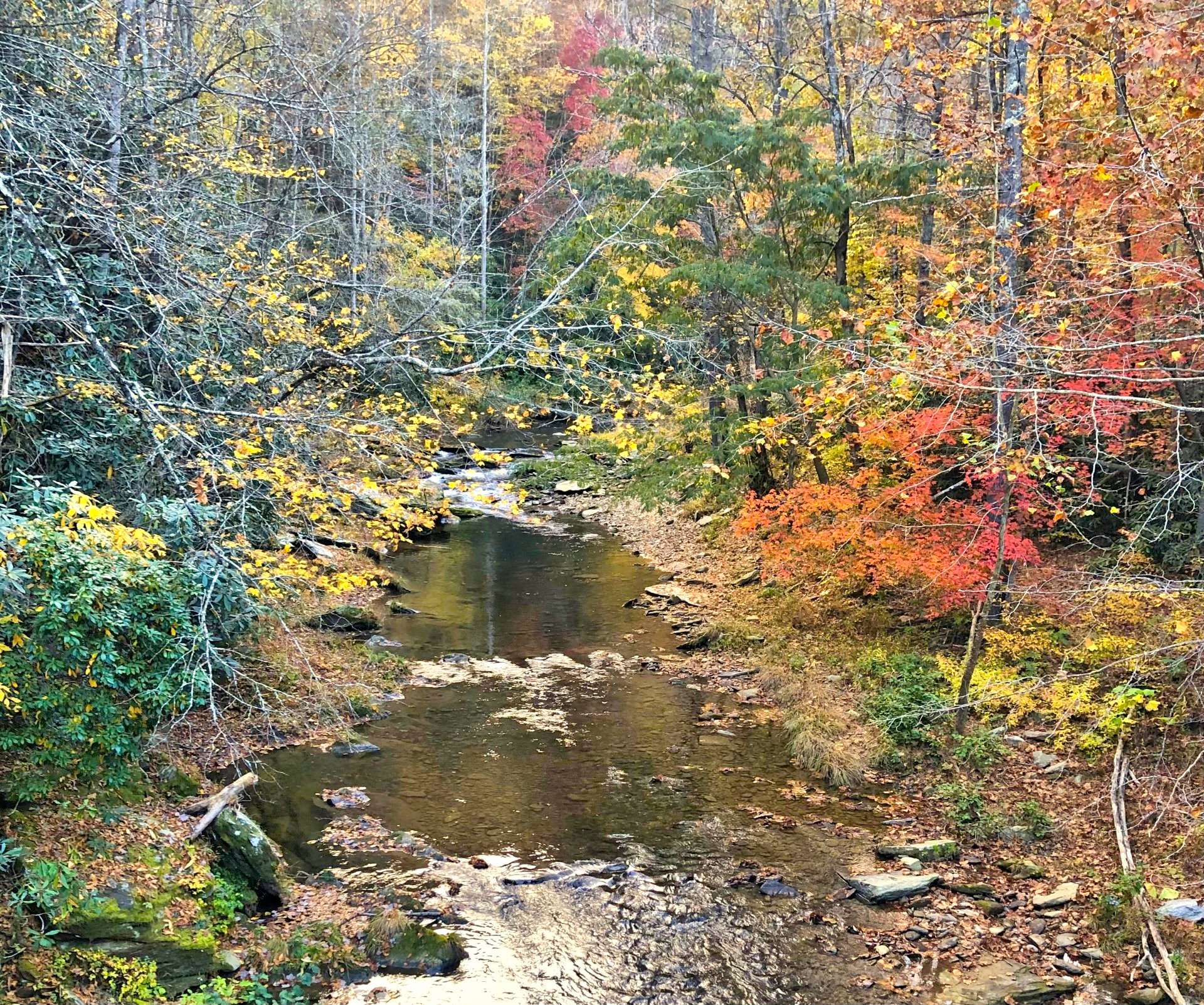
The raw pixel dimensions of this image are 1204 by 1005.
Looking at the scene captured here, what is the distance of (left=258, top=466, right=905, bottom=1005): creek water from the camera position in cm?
643

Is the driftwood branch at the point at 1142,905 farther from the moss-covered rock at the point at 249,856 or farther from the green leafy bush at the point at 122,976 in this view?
the green leafy bush at the point at 122,976

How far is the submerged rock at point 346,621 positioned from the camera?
1332cm

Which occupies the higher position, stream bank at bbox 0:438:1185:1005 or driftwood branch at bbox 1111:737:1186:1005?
driftwood branch at bbox 1111:737:1186:1005

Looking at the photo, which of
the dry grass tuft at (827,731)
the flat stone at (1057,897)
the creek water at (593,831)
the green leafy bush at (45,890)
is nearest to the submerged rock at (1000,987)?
the creek water at (593,831)

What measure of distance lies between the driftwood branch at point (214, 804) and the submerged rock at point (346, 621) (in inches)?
198

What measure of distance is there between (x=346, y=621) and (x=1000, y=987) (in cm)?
1014

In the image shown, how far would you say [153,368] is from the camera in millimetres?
6824

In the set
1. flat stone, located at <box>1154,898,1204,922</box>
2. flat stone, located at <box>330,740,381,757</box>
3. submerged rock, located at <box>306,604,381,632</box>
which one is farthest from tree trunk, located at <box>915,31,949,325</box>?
submerged rock, located at <box>306,604,381,632</box>

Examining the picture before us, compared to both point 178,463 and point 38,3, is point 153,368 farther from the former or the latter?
point 38,3

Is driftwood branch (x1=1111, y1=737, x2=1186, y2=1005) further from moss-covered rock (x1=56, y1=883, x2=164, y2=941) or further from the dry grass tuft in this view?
moss-covered rock (x1=56, y1=883, x2=164, y2=941)

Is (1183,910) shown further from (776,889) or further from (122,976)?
(122,976)

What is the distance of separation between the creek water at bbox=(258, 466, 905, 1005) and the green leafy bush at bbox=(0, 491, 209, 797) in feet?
6.89

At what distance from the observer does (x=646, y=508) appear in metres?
15.4

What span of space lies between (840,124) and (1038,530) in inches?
291
